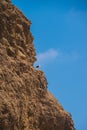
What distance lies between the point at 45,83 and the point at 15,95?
4.71 meters

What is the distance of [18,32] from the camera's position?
2259 centimetres

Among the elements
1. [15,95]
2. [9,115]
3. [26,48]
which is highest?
[26,48]

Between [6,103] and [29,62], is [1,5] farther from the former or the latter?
[6,103]

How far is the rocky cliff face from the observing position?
18680 millimetres

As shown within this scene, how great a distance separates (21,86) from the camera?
65.9ft

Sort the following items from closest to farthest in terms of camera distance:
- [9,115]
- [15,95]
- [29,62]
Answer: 1. [9,115]
2. [15,95]
3. [29,62]

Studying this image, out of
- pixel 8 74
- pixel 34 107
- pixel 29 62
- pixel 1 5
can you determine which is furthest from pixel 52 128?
pixel 1 5

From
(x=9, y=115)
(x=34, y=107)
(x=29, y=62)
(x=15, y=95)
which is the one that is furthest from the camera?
(x=29, y=62)

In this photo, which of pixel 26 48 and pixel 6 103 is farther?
pixel 26 48

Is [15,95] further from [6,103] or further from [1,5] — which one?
[1,5]

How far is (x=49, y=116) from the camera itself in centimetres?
2309

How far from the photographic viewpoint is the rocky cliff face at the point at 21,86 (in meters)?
18.7

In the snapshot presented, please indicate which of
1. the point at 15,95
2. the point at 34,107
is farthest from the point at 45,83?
the point at 15,95

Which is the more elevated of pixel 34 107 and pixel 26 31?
pixel 26 31
